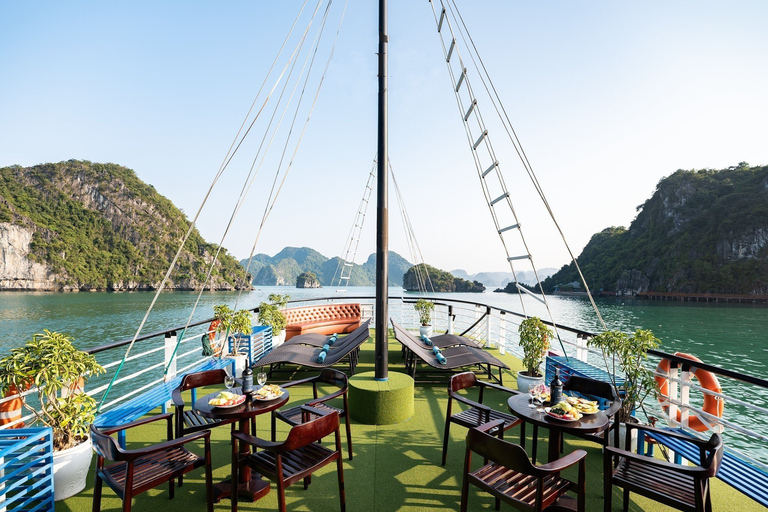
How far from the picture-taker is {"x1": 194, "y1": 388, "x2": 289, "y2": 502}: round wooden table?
7.79 feet

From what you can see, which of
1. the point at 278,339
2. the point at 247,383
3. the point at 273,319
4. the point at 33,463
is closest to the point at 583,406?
the point at 247,383

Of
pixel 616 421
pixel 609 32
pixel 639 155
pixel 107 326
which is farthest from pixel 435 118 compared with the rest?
pixel 107 326

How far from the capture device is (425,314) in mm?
8742

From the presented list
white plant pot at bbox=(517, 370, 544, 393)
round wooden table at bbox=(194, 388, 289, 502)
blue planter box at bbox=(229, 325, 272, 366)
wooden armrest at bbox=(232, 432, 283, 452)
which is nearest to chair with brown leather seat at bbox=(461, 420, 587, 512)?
wooden armrest at bbox=(232, 432, 283, 452)

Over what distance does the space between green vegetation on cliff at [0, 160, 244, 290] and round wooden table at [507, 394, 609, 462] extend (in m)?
79.3

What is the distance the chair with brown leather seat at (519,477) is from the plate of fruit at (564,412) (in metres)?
0.30

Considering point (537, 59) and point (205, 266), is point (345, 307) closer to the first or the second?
point (537, 59)

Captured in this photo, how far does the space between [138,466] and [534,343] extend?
4.19 metres

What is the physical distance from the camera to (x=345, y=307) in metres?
9.34

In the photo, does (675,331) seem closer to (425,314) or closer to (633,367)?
(425,314)

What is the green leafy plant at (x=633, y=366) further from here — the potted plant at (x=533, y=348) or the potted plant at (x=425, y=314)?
the potted plant at (x=425, y=314)

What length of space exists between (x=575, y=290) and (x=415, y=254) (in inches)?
2638

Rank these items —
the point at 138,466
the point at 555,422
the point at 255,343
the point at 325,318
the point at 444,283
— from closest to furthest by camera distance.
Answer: the point at 138,466 < the point at 555,422 < the point at 255,343 < the point at 325,318 < the point at 444,283

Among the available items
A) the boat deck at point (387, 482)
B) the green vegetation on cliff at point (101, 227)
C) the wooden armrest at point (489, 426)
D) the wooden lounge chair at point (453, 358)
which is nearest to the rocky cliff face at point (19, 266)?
the green vegetation on cliff at point (101, 227)
